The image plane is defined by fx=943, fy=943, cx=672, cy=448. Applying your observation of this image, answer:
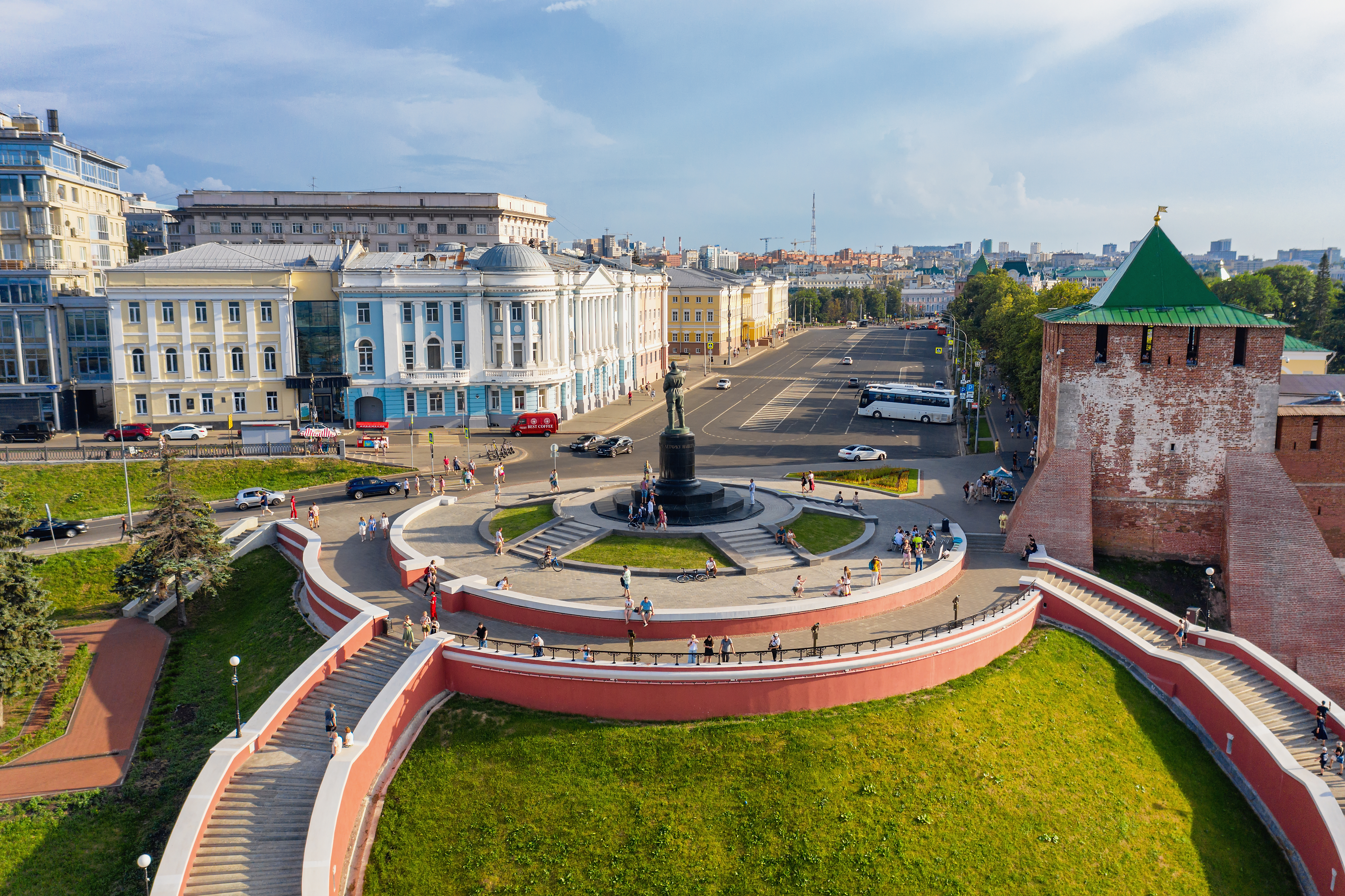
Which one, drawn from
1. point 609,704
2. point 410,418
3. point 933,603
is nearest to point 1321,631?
point 933,603

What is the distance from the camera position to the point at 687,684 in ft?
83.7

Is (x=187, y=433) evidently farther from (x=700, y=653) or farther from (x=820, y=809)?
(x=820, y=809)

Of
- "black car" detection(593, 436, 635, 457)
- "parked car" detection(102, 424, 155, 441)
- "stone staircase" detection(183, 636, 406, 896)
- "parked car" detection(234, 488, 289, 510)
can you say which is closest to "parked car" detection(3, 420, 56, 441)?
"parked car" detection(102, 424, 155, 441)

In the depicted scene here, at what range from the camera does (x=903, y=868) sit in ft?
71.5

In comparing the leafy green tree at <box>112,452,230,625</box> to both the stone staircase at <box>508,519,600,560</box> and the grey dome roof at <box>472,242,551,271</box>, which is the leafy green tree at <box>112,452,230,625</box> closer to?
the stone staircase at <box>508,519,600,560</box>

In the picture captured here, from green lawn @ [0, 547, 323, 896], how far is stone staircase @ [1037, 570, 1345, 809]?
89.6ft

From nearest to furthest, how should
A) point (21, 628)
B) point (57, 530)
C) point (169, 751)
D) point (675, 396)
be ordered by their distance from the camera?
point (169, 751)
point (21, 628)
point (675, 396)
point (57, 530)

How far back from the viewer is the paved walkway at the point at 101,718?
1059 inches

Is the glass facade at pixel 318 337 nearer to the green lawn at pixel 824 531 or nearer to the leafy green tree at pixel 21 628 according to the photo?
the leafy green tree at pixel 21 628

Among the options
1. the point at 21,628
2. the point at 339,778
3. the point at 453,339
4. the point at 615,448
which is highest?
the point at 453,339

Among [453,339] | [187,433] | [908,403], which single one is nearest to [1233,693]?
[908,403]

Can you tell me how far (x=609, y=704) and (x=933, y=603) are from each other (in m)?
12.1

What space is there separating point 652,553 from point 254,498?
24013mm

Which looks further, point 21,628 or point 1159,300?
point 1159,300
